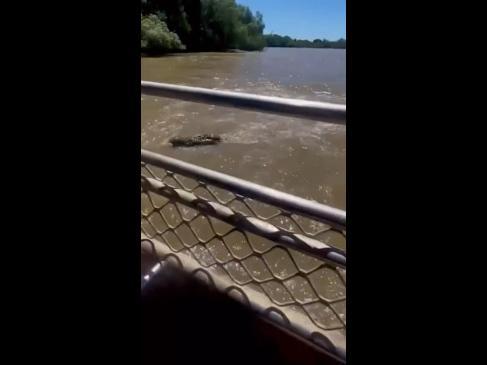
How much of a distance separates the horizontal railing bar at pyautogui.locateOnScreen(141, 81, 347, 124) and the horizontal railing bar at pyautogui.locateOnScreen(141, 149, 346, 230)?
0.53ft

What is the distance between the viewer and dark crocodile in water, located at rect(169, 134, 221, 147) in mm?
4676

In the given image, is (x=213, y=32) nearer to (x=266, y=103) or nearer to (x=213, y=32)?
(x=213, y=32)

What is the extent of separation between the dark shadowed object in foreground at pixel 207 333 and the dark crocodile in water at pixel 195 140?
Result: 12.5 ft

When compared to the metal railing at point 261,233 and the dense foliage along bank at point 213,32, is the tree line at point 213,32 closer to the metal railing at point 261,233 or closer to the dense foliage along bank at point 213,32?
the dense foliage along bank at point 213,32

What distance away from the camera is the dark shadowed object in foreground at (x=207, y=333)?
767 mm

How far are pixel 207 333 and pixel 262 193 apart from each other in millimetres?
294

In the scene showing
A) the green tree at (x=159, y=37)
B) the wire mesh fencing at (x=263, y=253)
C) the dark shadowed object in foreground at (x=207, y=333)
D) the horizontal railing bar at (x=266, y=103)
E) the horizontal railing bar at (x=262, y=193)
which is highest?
the green tree at (x=159, y=37)

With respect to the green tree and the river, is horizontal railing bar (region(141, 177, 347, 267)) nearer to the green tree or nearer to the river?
the river

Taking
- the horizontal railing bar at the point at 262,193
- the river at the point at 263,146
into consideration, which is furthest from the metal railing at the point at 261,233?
the river at the point at 263,146
